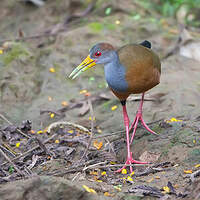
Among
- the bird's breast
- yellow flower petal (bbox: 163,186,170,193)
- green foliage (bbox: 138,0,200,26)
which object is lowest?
green foliage (bbox: 138,0,200,26)

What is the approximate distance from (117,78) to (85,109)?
5.74ft

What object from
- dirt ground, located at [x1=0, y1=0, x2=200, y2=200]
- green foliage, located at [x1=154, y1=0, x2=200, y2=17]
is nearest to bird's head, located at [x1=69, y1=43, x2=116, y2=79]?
dirt ground, located at [x1=0, y1=0, x2=200, y2=200]

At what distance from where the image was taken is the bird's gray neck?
4.46 m

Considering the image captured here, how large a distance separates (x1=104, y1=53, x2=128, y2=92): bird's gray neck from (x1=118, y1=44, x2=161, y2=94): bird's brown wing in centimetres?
5

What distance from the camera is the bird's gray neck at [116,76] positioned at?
446 cm

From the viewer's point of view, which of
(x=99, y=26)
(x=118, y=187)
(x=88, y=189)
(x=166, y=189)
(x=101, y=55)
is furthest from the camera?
(x=99, y=26)

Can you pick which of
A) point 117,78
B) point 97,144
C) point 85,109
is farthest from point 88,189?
point 85,109

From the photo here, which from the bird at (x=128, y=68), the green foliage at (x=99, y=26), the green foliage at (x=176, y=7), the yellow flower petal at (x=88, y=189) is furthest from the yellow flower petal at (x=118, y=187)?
the green foliage at (x=176, y=7)

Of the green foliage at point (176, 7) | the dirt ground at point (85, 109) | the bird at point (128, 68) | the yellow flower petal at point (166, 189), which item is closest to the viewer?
the yellow flower petal at point (166, 189)

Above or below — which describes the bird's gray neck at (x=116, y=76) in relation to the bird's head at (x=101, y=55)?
below

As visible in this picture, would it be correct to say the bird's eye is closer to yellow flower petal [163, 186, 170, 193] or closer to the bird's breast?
the bird's breast

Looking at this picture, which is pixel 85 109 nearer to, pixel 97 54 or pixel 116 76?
pixel 97 54

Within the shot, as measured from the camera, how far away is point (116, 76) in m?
4.48

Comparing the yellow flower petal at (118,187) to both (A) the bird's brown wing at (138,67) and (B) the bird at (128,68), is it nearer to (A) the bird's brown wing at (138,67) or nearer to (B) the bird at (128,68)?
(B) the bird at (128,68)
